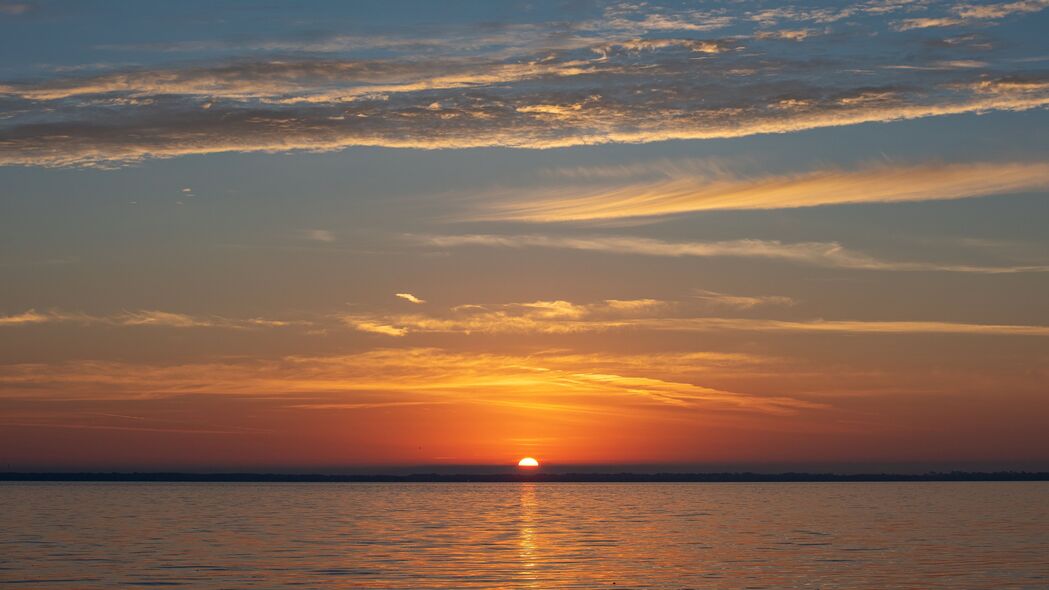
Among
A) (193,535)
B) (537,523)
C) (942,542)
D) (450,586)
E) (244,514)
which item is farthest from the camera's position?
(244,514)

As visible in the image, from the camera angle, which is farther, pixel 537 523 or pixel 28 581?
pixel 537 523

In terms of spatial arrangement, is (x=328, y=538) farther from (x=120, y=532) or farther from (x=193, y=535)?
(x=120, y=532)

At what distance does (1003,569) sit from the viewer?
207ft

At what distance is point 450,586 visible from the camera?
55500 mm

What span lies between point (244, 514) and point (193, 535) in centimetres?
3890

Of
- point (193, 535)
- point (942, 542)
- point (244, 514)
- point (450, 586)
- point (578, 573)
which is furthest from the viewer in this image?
point (244, 514)

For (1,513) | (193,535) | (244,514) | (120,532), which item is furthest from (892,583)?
(1,513)

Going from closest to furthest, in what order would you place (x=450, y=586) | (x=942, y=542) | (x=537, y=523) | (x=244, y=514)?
(x=450, y=586) < (x=942, y=542) < (x=537, y=523) < (x=244, y=514)

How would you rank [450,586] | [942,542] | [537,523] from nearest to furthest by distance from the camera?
[450,586], [942,542], [537,523]

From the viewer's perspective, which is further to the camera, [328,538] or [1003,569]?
[328,538]

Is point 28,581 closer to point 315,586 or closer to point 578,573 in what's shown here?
point 315,586

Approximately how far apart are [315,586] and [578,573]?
12911 mm

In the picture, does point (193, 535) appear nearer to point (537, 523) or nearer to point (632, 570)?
point (537, 523)

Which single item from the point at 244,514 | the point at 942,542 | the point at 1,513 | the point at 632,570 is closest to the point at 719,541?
the point at 942,542
